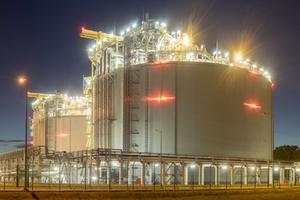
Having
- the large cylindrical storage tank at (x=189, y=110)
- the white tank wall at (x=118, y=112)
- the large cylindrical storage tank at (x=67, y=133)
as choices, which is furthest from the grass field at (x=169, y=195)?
the large cylindrical storage tank at (x=67, y=133)

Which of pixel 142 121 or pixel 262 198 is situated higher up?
pixel 142 121

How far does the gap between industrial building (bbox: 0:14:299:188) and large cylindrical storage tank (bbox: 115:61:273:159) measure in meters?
0.18

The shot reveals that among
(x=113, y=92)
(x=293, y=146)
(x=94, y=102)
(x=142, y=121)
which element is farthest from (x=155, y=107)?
(x=293, y=146)

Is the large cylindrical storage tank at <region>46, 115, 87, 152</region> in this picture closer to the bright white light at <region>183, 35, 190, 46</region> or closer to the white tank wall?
the white tank wall

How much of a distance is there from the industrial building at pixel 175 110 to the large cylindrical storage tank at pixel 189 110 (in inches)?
7.0

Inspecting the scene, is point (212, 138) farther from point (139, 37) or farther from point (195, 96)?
point (139, 37)

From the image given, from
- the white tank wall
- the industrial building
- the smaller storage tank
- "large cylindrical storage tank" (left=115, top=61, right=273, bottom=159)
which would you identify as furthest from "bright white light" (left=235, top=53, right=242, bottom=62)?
the smaller storage tank

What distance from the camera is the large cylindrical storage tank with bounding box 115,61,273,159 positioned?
3231 inches

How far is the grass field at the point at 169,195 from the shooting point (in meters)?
37.3

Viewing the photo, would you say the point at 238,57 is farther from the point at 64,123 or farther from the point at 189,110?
the point at 64,123

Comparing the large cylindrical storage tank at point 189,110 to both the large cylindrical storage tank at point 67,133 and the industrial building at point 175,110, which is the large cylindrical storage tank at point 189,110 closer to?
the industrial building at point 175,110

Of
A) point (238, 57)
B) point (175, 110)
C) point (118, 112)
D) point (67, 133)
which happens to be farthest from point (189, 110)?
point (67, 133)

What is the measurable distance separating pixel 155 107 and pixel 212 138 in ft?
38.7

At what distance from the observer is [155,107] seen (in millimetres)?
82938
